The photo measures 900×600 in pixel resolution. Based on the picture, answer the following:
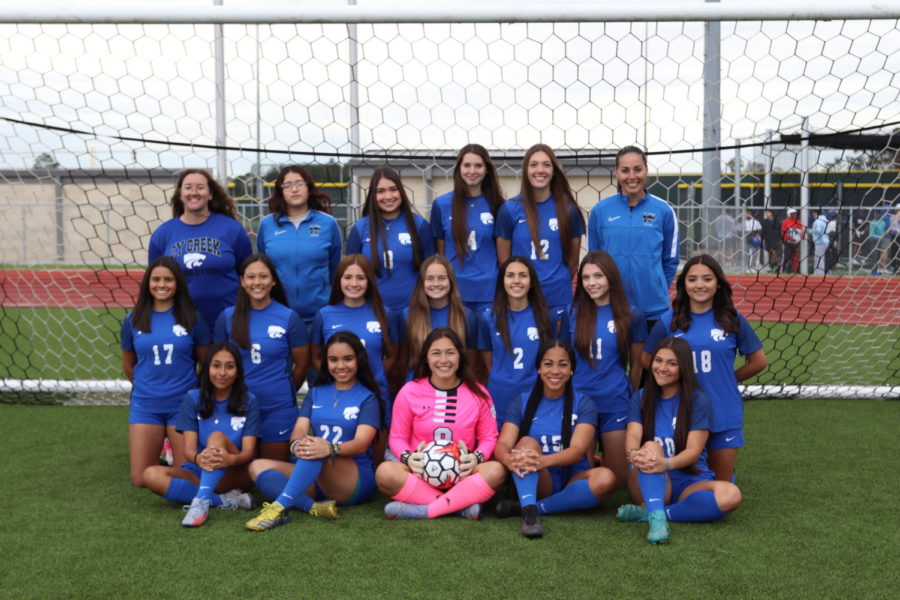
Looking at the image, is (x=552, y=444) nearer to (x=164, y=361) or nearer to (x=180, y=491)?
(x=180, y=491)

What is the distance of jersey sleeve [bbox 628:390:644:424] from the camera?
10.7 feet

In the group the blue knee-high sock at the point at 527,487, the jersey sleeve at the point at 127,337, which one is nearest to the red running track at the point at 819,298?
the jersey sleeve at the point at 127,337

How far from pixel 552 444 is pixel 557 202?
1.23 meters

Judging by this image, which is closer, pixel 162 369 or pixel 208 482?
pixel 208 482

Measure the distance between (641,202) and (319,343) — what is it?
1663mm

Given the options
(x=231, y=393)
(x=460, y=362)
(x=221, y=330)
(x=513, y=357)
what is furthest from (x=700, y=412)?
(x=221, y=330)

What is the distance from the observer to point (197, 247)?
3936mm

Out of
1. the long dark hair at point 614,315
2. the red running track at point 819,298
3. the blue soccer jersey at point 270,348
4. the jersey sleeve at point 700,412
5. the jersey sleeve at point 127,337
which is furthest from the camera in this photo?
the red running track at point 819,298

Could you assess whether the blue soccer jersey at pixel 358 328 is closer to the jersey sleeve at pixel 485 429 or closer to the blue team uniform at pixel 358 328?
the blue team uniform at pixel 358 328

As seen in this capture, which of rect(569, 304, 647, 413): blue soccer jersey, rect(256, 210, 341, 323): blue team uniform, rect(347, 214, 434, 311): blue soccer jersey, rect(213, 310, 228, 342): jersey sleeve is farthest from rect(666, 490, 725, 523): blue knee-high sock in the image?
rect(213, 310, 228, 342): jersey sleeve

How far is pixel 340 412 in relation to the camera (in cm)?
349

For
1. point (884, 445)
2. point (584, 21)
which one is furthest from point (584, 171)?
point (884, 445)

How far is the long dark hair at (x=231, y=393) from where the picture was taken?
11.4 feet

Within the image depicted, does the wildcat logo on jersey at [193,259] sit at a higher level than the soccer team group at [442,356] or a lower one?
higher
